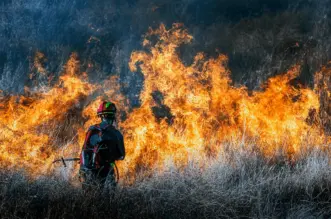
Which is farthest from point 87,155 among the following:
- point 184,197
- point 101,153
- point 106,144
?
point 184,197

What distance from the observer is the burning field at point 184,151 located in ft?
19.6

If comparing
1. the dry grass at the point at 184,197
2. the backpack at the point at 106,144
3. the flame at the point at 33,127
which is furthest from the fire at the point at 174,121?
the backpack at the point at 106,144

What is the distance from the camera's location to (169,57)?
12.4 m

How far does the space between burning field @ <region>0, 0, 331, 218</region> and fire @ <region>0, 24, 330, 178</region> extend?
0.03 m

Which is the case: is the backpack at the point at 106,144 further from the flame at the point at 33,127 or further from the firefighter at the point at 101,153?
the flame at the point at 33,127

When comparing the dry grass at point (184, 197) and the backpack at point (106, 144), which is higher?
the backpack at point (106, 144)

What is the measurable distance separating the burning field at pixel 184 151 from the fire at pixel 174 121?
3cm

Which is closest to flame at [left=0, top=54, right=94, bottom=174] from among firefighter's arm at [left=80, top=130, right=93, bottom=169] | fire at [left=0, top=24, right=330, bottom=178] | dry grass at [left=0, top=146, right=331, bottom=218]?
fire at [left=0, top=24, right=330, bottom=178]

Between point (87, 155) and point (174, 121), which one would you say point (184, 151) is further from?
point (87, 155)

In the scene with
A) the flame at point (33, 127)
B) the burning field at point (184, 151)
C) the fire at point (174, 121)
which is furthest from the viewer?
the fire at point (174, 121)

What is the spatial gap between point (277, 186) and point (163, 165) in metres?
2.32

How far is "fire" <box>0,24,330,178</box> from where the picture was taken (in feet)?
28.1

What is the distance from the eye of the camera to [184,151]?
9.25m

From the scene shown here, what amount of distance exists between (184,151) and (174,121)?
2251 millimetres
